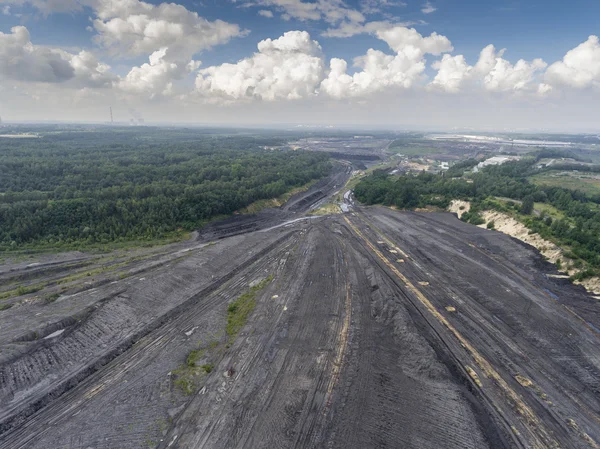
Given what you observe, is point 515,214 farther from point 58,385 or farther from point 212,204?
point 58,385

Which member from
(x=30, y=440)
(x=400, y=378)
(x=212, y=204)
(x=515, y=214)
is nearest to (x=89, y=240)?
(x=212, y=204)

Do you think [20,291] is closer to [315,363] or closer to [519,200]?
[315,363]

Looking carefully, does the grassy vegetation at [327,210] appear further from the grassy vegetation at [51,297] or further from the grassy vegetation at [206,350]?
the grassy vegetation at [51,297]

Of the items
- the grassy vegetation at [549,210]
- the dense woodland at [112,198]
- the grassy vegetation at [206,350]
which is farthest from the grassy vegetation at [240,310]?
the grassy vegetation at [549,210]

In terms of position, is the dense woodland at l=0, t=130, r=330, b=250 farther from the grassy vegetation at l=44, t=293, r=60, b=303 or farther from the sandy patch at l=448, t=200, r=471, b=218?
the sandy patch at l=448, t=200, r=471, b=218

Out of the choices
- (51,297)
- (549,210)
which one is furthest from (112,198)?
(549,210)

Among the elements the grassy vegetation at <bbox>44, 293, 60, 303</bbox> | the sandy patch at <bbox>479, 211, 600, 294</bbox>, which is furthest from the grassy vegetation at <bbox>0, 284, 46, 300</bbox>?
the sandy patch at <bbox>479, 211, 600, 294</bbox>
